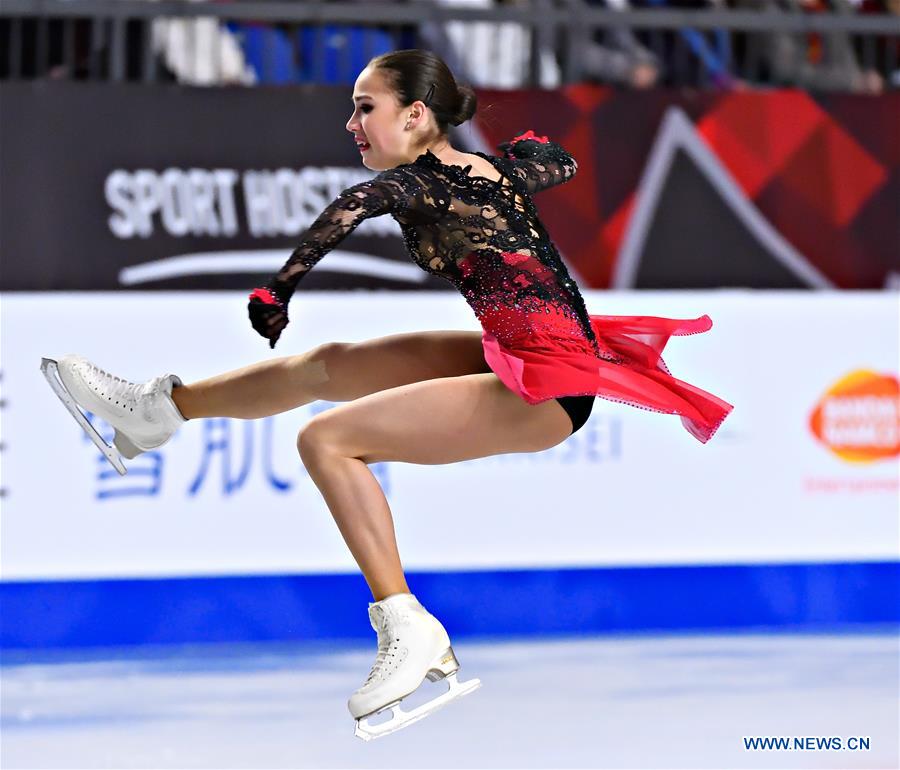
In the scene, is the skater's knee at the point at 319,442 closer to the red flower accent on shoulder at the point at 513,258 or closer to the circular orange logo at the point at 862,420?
the red flower accent on shoulder at the point at 513,258

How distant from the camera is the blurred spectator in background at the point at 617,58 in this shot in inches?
228

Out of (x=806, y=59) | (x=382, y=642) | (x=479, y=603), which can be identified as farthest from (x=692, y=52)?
(x=382, y=642)

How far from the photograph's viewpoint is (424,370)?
321cm

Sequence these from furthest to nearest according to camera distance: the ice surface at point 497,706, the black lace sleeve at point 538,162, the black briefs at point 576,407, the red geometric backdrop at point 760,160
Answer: the red geometric backdrop at point 760,160 < the ice surface at point 497,706 < the black lace sleeve at point 538,162 < the black briefs at point 576,407

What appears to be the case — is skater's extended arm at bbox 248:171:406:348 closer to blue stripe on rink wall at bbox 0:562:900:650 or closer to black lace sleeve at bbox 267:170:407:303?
black lace sleeve at bbox 267:170:407:303

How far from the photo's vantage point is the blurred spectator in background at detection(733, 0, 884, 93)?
5.93 m

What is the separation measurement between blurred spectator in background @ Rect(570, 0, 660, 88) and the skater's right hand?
10.8ft

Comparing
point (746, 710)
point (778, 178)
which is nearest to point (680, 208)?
point (778, 178)

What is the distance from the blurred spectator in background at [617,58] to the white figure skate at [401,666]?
3.38 meters

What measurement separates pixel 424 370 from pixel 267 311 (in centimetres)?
54

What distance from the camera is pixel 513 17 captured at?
5.70 metres

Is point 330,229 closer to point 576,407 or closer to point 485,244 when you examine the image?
point 485,244

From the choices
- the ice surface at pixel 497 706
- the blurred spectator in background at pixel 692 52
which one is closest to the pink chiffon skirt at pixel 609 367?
the ice surface at pixel 497 706

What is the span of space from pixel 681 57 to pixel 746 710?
2.84 metres
